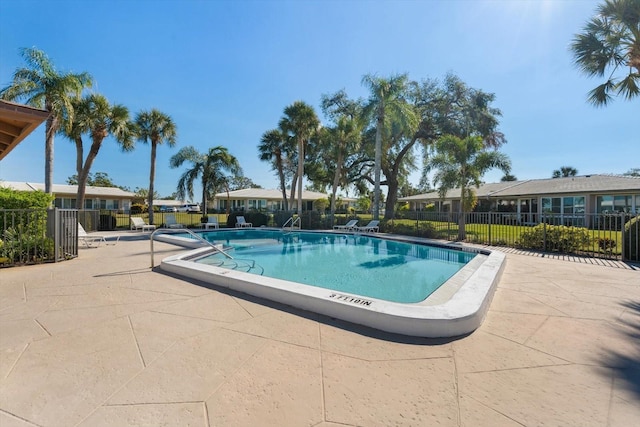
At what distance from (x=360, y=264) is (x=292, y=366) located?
6.99m

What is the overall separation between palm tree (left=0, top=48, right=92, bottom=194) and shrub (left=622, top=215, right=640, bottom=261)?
22.5 meters

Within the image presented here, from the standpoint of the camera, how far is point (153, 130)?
2103cm

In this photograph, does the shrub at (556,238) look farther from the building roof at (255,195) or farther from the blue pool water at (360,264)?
the building roof at (255,195)

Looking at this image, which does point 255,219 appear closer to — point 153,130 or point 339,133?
point 339,133

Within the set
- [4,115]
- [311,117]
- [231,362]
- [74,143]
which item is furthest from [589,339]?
[74,143]

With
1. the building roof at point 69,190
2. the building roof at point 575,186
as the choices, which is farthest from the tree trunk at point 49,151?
the building roof at point 575,186

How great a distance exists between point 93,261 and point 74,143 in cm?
1473

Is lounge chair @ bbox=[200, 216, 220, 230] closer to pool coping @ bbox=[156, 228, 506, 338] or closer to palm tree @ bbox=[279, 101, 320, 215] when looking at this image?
palm tree @ bbox=[279, 101, 320, 215]

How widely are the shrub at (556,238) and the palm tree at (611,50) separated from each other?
19.0 ft

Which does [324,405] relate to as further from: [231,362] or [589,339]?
[589,339]

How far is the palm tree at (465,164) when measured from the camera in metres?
14.6

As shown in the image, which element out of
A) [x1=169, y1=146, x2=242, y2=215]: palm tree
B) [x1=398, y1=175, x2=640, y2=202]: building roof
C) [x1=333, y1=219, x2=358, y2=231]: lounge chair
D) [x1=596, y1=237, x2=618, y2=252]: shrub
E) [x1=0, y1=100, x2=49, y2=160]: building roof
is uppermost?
[x1=169, y1=146, x2=242, y2=215]: palm tree

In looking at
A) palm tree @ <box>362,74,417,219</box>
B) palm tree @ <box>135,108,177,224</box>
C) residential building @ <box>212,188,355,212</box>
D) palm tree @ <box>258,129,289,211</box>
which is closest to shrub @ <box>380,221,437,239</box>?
palm tree @ <box>362,74,417,219</box>

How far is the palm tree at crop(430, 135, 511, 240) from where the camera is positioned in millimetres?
14555
